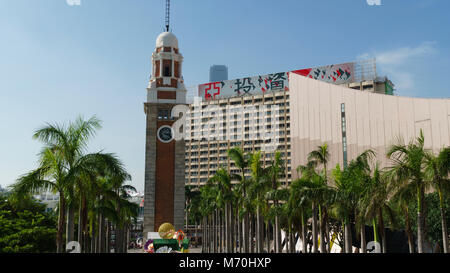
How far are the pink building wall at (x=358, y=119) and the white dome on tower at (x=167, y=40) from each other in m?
17.5

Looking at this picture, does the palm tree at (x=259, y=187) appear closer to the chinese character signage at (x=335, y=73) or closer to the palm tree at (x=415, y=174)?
the palm tree at (x=415, y=174)

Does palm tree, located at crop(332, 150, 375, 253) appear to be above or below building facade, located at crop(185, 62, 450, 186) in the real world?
below

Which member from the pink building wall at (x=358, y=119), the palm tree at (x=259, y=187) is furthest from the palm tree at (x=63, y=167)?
the pink building wall at (x=358, y=119)

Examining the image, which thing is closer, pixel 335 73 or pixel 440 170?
pixel 440 170

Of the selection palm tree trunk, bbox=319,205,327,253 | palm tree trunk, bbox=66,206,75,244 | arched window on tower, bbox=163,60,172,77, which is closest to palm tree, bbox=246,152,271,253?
palm tree trunk, bbox=319,205,327,253

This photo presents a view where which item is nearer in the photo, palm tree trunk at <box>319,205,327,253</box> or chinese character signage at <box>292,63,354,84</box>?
palm tree trunk at <box>319,205,327,253</box>

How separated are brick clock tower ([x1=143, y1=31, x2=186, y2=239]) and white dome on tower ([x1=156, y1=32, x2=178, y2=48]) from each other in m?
1.31

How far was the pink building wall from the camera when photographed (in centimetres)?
4222

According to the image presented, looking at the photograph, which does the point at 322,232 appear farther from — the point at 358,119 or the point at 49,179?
the point at 358,119

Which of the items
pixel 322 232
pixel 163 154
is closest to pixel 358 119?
pixel 163 154

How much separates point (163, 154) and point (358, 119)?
921 inches

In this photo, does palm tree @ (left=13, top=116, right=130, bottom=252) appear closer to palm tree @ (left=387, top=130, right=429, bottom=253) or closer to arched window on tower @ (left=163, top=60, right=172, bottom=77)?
palm tree @ (left=387, top=130, right=429, bottom=253)

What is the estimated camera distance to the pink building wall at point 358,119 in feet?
139

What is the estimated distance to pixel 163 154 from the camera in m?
52.0
